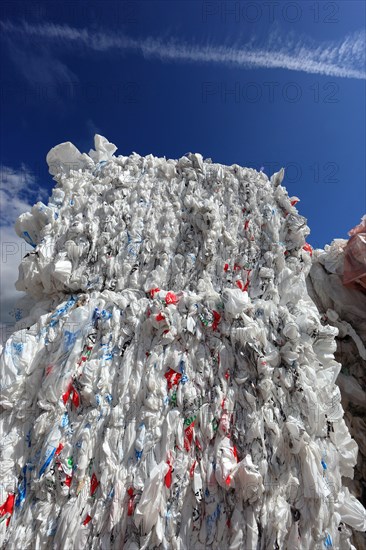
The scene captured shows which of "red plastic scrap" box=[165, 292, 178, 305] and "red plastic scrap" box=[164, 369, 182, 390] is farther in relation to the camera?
"red plastic scrap" box=[165, 292, 178, 305]

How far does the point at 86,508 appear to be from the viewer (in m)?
1.65

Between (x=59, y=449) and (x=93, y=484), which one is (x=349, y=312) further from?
(x=59, y=449)

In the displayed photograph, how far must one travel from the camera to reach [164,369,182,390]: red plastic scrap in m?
1.91

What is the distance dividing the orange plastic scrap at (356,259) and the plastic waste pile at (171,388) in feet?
2.20

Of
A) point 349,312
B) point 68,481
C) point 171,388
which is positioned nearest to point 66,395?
point 68,481

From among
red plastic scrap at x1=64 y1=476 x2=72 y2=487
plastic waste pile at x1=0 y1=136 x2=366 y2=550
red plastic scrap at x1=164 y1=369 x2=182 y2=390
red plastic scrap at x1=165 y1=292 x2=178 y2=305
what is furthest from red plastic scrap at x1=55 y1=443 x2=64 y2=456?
red plastic scrap at x1=165 y1=292 x2=178 y2=305

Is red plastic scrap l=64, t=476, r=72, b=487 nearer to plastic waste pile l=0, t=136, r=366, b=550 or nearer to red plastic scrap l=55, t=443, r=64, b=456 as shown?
plastic waste pile l=0, t=136, r=366, b=550

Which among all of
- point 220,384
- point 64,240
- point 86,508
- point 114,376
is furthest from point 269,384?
point 64,240

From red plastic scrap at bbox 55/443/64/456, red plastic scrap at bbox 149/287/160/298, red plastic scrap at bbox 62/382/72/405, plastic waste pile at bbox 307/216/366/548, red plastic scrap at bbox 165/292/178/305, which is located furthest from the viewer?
plastic waste pile at bbox 307/216/366/548

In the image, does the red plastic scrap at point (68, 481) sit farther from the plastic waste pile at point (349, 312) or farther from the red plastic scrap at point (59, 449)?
the plastic waste pile at point (349, 312)

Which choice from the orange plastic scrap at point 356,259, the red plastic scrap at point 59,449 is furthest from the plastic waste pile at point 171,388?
the orange plastic scrap at point 356,259

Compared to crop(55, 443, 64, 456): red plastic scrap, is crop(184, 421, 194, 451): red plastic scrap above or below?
above

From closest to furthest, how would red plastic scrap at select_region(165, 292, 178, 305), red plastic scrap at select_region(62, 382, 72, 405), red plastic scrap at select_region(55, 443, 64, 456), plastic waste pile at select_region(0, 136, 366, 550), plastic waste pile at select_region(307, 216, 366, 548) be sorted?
1. plastic waste pile at select_region(0, 136, 366, 550)
2. red plastic scrap at select_region(55, 443, 64, 456)
3. red plastic scrap at select_region(62, 382, 72, 405)
4. red plastic scrap at select_region(165, 292, 178, 305)
5. plastic waste pile at select_region(307, 216, 366, 548)

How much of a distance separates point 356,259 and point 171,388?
2.10 meters
